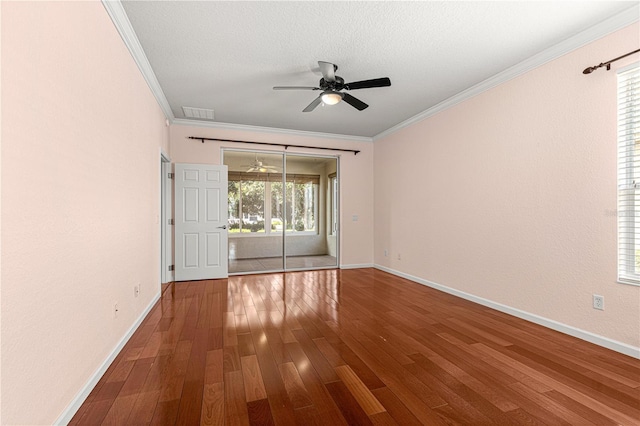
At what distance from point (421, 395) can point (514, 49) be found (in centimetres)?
324

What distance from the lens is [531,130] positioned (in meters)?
3.05

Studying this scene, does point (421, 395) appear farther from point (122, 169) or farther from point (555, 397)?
point (122, 169)

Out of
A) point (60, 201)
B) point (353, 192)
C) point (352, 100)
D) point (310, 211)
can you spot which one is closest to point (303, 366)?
point (60, 201)

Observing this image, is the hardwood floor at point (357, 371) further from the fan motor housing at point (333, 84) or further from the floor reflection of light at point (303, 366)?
the fan motor housing at point (333, 84)

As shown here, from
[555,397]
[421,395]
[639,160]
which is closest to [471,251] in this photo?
[639,160]

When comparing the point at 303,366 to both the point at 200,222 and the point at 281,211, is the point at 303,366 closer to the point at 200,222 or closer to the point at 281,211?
the point at 200,222

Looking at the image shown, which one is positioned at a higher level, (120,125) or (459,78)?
(459,78)

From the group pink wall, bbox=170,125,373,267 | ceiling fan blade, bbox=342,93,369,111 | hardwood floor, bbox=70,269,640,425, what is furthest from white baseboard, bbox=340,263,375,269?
ceiling fan blade, bbox=342,93,369,111

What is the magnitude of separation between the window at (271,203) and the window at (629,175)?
180 inches

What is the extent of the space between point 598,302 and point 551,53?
94.3 inches

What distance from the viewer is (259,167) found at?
240 inches

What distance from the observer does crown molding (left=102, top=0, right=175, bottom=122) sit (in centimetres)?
216

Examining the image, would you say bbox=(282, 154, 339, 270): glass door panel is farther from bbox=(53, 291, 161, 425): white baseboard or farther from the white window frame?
bbox=(53, 291, 161, 425): white baseboard

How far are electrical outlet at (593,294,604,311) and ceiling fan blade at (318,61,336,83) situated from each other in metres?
3.20
